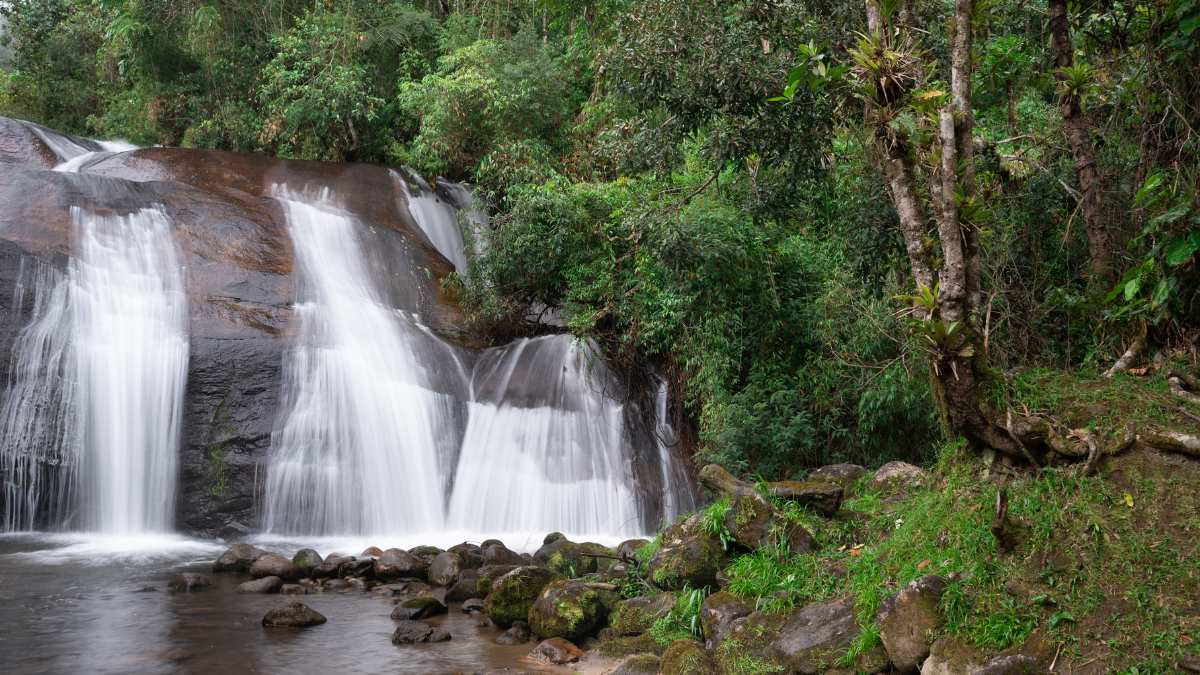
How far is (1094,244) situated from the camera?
7.93 metres

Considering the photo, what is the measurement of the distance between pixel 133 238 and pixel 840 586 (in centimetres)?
1190

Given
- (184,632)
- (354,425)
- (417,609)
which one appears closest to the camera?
(184,632)

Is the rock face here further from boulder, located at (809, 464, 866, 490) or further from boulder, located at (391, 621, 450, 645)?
boulder, located at (809, 464, 866, 490)

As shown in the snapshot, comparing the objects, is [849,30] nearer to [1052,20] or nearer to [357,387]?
[1052,20]

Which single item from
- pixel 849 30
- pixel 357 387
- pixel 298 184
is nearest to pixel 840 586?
pixel 849 30

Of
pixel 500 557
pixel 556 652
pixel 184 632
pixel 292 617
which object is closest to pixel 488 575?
pixel 500 557

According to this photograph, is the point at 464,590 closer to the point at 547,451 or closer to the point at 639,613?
the point at 639,613

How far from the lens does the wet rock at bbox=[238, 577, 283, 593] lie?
31.1 ft

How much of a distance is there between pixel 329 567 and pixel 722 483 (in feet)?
14.6

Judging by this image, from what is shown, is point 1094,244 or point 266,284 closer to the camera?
point 1094,244

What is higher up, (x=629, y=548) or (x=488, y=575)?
(x=629, y=548)

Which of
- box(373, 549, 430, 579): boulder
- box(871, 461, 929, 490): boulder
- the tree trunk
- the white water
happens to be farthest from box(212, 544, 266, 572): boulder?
the tree trunk

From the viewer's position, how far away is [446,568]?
9.72 metres

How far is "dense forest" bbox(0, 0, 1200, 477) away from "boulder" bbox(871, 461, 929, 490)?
1105 millimetres
